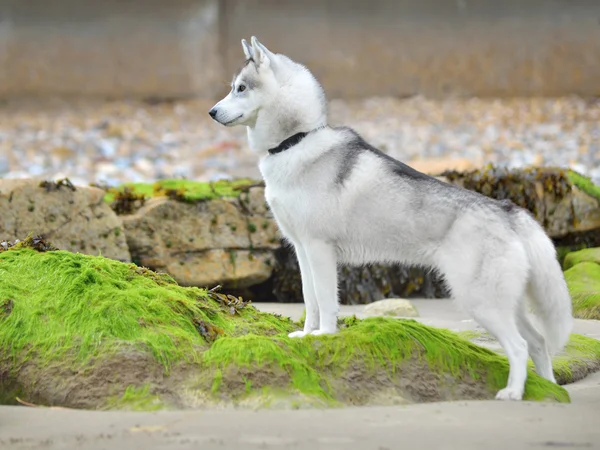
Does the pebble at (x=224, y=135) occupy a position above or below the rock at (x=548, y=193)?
below

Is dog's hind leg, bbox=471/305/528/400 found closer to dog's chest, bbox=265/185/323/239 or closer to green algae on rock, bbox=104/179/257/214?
dog's chest, bbox=265/185/323/239

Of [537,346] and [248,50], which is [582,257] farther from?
[248,50]

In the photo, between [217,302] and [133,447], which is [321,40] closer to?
[217,302]

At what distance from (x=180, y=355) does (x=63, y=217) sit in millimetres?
4313

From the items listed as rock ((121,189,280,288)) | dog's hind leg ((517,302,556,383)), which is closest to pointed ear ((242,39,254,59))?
dog's hind leg ((517,302,556,383))

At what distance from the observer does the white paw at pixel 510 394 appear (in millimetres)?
4410

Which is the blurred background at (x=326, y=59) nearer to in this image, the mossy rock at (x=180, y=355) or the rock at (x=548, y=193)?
the rock at (x=548, y=193)

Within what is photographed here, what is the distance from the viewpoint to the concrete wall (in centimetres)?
1728

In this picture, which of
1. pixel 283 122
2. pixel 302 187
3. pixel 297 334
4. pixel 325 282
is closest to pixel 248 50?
pixel 283 122

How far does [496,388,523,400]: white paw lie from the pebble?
33.8 ft

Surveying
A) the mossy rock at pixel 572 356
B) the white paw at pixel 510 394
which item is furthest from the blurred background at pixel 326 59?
the white paw at pixel 510 394

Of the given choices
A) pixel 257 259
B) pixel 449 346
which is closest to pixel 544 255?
pixel 449 346

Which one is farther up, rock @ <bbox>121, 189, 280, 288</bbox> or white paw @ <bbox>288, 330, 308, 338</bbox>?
white paw @ <bbox>288, 330, 308, 338</bbox>

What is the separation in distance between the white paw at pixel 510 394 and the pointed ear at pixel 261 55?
85.3 inches
